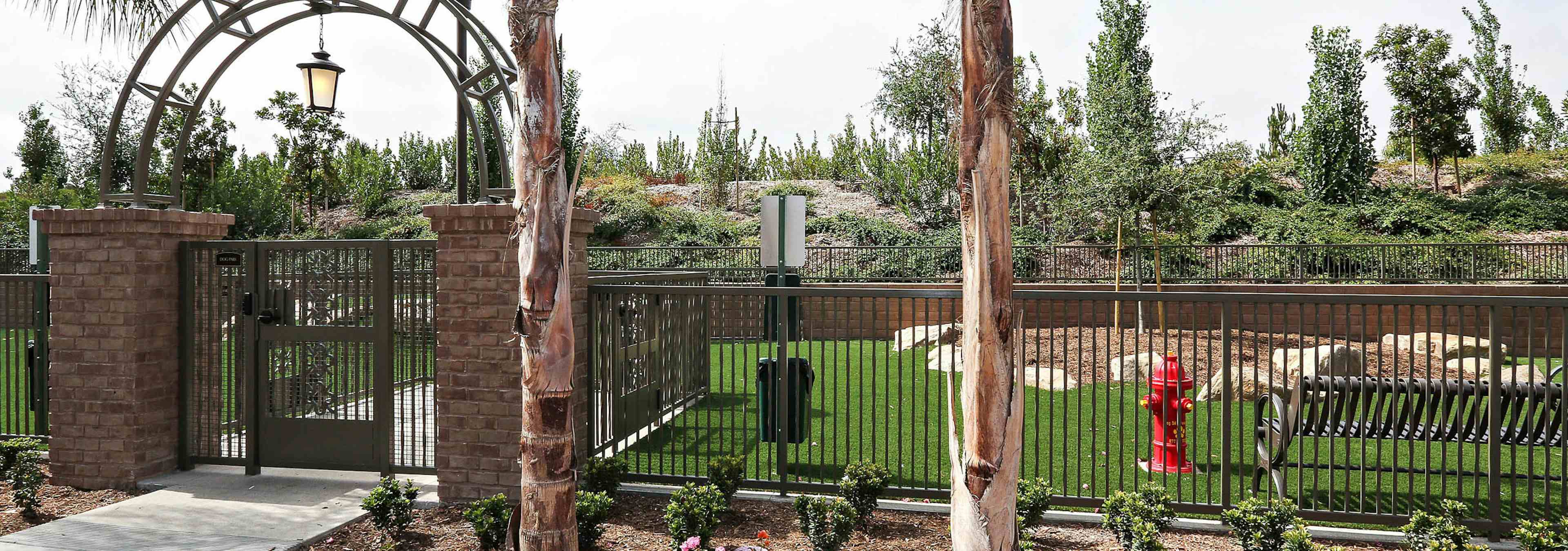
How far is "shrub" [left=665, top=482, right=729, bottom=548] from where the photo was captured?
4.86m

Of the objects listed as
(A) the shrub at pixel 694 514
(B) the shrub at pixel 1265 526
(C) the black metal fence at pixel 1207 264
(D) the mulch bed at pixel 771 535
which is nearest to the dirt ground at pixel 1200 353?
(C) the black metal fence at pixel 1207 264

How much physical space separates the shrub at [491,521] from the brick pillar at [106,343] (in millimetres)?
3245

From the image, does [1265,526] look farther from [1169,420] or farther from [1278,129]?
[1278,129]

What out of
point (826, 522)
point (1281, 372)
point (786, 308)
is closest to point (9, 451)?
point (786, 308)

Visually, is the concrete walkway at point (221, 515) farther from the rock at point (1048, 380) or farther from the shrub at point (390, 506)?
the rock at point (1048, 380)

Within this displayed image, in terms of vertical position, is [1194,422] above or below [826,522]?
above

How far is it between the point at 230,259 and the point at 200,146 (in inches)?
1174

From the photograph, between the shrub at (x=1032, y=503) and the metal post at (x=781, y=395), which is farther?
the metal post at (x=781, y=395)

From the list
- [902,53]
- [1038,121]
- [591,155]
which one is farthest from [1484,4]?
[591,155]

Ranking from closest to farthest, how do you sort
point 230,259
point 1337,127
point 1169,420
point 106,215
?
point 106,215 → point 230,259 → point 1169,420 → point 1337,127

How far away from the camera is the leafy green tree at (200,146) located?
3077 centimetres

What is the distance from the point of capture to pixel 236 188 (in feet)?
111

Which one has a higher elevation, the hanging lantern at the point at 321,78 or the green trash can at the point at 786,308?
the hanging lantern at the point at 321,78

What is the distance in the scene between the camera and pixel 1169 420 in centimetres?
713
